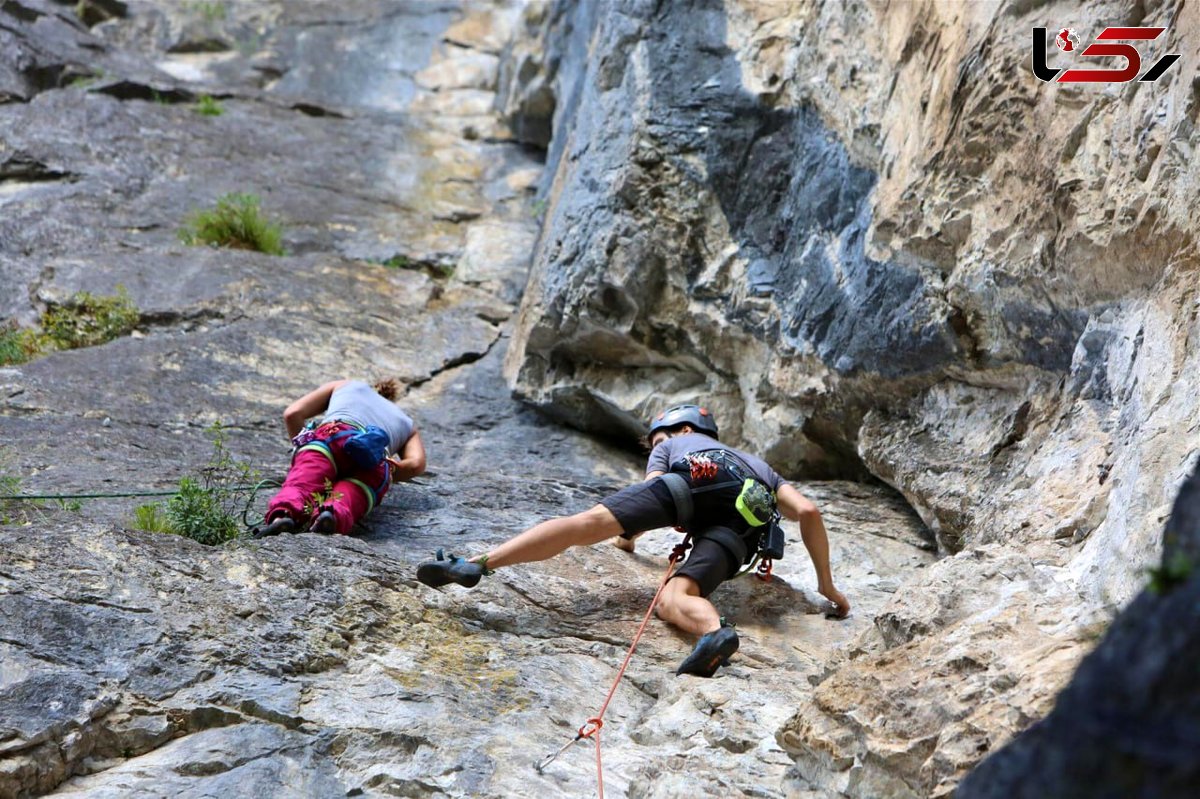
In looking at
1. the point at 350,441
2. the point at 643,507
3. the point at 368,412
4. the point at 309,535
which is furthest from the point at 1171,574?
the point at 368,412

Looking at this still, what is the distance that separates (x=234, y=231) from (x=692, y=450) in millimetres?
5341

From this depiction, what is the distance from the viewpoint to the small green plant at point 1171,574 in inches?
54.1

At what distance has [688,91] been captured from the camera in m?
6.61

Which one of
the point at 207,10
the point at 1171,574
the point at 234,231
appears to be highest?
the point at 1171,574

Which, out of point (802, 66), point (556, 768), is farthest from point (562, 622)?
point (802, 66)

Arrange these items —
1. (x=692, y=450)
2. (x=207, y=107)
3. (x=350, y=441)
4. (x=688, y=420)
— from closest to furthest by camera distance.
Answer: (x=692, y=450) < (x=350, y=441) < (x=688, y=420) < (x=207, y=107)

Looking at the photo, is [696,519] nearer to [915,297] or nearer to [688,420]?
[688,420]

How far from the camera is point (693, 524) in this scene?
446 cm

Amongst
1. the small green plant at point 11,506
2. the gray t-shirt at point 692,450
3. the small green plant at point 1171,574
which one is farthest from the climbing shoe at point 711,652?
the small green plant at point 11,506

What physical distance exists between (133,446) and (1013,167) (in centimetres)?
433

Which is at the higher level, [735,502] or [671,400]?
[735,502]

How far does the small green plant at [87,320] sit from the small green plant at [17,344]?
102 mm

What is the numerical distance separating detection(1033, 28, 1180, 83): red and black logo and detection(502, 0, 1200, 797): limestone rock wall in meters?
0.05

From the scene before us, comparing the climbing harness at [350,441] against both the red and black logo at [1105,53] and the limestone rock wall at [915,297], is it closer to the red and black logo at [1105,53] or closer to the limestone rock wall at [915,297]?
the limestone rock wall at [915,297]
